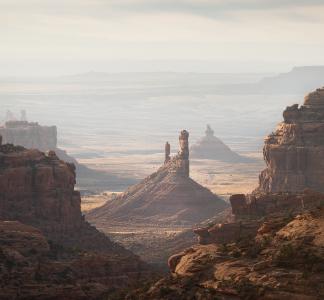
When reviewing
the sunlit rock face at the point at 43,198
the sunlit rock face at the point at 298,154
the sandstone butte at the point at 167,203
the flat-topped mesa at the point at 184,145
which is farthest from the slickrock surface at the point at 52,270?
the flat-topped mesa at the point at 184,145

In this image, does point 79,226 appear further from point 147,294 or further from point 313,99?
point 147,294

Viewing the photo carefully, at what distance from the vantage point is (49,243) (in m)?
73.3

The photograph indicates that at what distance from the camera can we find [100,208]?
155625 millimetres

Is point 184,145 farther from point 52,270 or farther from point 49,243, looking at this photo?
point 52,270

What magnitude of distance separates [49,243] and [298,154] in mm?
46646

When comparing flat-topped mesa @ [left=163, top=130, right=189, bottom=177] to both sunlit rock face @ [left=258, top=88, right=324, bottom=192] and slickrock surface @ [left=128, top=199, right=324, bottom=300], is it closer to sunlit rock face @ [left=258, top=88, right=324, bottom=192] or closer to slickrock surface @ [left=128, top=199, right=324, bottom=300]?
sunlit rock face @ [left=258, top=88, right=324, bottom=192]

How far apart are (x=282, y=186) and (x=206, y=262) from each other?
67.5 m

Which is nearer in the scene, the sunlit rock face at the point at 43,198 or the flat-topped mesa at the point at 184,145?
the sunlit rock face at the point at 43,198

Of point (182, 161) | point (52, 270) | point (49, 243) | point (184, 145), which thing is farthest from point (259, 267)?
point (182, 161)

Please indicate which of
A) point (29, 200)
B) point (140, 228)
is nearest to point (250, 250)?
point (29, 200)

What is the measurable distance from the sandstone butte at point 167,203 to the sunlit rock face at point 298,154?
27550mm

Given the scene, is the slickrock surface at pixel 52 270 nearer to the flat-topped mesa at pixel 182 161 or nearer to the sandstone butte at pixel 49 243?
the sandstone butte at pixel 49 243

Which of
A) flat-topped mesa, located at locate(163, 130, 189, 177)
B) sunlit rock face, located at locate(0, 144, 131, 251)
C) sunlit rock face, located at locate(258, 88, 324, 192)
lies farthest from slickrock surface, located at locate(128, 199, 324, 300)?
flat-topped mesa, located at locate(163, 130, 189, 177)

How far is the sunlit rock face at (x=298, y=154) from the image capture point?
116 m
